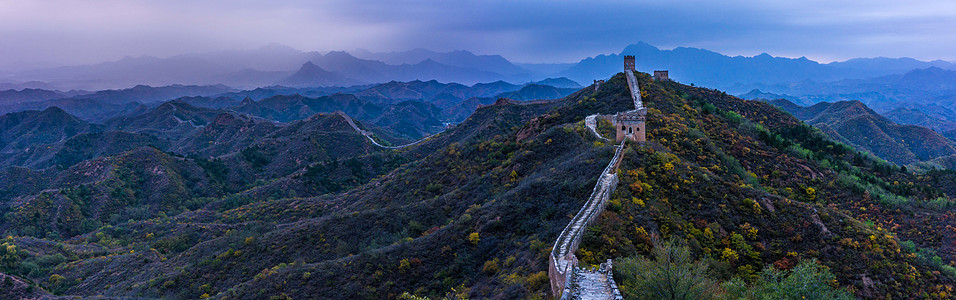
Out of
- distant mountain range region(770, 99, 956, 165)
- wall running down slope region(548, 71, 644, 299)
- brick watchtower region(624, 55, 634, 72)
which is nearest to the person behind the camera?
wall running down slope region(548, 71, 644, 299)

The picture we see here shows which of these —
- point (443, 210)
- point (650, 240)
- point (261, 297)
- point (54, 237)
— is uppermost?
point (650, 240)

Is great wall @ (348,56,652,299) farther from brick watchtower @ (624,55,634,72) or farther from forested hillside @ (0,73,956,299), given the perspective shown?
brick watchtower @ (624,55,634,72)

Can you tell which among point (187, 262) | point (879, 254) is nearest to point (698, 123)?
point (879, 254)

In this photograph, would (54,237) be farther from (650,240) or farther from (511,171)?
(650,240)

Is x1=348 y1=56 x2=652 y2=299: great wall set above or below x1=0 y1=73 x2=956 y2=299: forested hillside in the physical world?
above

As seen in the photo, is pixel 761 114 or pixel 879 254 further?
pixel 761 114

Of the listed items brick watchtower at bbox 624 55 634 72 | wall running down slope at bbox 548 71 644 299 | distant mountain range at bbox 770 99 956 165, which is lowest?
distant mountain range at bbox 770 99 956 165

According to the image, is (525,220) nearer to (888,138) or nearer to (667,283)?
(667,283)

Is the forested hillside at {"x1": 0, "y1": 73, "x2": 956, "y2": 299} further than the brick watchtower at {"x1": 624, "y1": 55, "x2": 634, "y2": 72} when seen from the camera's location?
No

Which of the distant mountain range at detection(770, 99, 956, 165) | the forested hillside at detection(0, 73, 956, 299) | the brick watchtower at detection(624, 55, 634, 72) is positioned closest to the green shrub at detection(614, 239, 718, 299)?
the forested hillside at detection(0, 73, 956, 299)
